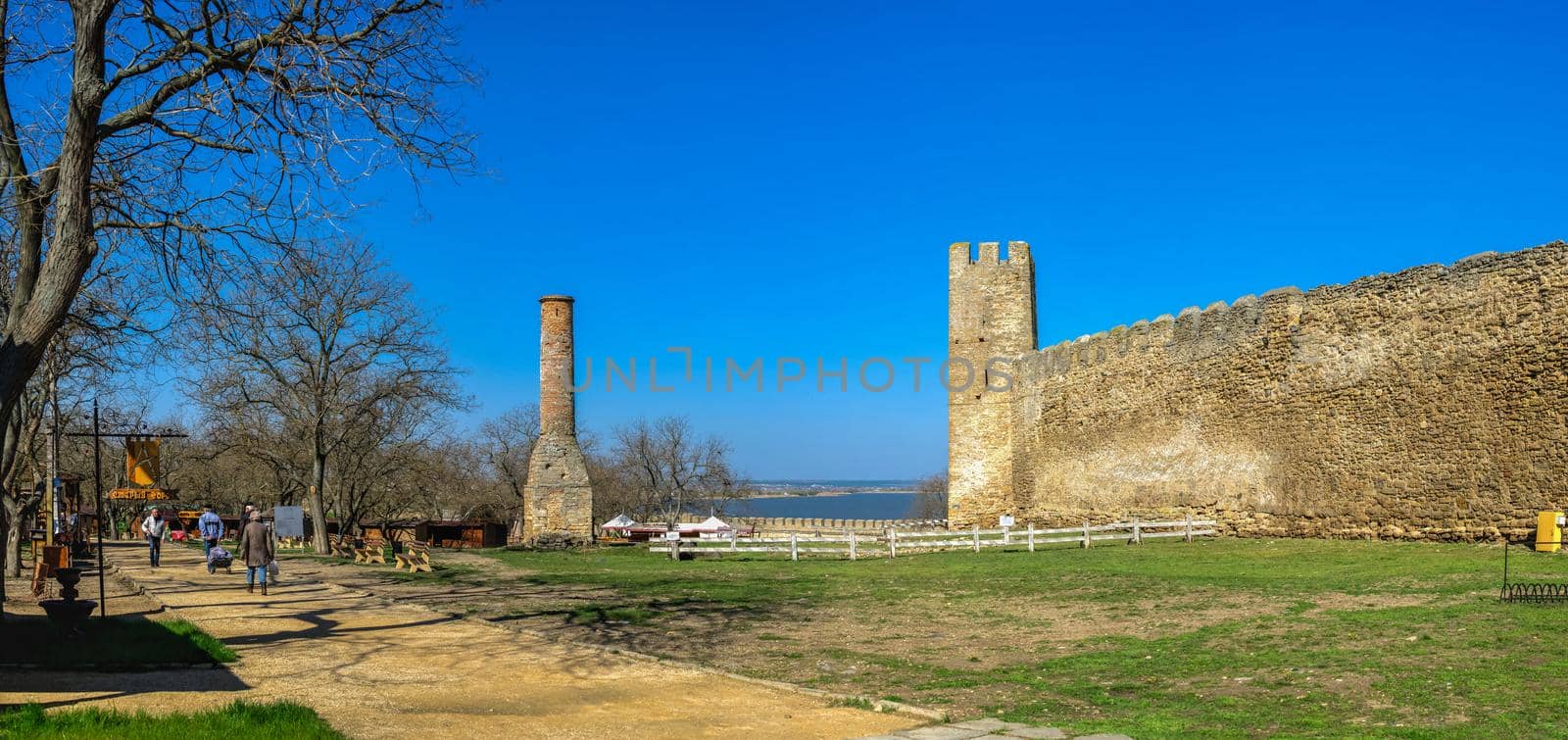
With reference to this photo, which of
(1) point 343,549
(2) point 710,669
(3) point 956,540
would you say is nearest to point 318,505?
(1) point 343,549

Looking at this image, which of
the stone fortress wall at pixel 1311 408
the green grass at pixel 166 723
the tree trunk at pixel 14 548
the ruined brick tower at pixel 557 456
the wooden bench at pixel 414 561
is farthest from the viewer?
the ruined brick tower at pixel 557 456

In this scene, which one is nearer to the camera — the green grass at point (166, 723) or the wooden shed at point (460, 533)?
the green grass at point (166, 723)

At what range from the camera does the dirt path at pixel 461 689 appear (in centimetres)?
781

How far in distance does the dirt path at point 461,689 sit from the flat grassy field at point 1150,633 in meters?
0.87

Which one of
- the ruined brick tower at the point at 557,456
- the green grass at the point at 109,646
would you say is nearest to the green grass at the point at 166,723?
the green grass at the point at 109,646

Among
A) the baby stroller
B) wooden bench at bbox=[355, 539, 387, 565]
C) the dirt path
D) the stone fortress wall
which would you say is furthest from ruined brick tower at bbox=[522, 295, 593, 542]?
the dirt path

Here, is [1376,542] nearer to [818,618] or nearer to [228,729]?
[818,618]

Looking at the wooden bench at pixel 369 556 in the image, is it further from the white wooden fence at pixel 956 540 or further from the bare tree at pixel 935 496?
the bare tree at pixel 935 496

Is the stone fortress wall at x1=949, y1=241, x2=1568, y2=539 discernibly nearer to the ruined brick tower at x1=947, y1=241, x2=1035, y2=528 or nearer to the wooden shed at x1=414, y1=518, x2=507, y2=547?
the ruined brick tower at x1=947, y1=241, x2=1035, y2=528

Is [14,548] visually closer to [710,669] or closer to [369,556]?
[369,556]

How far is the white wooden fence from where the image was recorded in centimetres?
2542

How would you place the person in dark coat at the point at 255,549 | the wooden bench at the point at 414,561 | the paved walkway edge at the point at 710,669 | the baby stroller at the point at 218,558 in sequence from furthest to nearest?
1. the wooden bench at the point at 414,561
2. the baby stroller at the point at 218,558
3. the person in dark coat at the point at 255,549
4. the paved walkway edge at the point at 710,669

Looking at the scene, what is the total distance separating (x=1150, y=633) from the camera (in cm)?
1162

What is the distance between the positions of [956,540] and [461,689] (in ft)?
63.2
